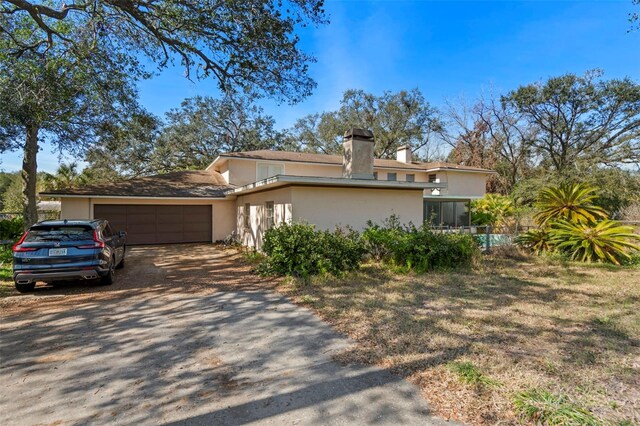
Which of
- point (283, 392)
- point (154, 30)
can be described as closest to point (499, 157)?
point (154, 30)

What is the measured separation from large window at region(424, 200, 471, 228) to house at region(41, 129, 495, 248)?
0.24 ft

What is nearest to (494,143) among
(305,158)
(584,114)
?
(584,114)

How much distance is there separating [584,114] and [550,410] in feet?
110

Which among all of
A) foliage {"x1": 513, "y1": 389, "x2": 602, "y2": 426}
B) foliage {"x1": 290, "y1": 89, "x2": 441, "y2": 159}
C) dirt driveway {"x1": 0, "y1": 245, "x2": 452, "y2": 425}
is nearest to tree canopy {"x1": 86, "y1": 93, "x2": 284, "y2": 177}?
foliage {"x1": 290, "y1": 89, "x2": 441, "y2": 159}

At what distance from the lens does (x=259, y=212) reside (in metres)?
13.3

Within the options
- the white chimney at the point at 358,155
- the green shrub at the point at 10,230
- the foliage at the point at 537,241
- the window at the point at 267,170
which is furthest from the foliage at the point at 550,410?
the green shrub at the point at 10,230

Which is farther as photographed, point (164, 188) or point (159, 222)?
point (164, 188)

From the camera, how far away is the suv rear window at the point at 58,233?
6.67 metres

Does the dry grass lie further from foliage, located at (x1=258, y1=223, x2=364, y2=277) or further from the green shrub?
the green shrub

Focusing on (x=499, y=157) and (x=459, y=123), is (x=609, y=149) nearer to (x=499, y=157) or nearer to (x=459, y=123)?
(x=499, y=157)

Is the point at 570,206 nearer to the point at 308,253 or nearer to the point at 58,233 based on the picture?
the point at 308,253

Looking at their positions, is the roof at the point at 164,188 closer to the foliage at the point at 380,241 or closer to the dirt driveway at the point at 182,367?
the dirt driveway at the point at 182,367

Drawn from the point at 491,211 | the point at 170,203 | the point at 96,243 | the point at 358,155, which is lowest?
the point at 96,243

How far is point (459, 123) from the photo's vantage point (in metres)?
33.4
